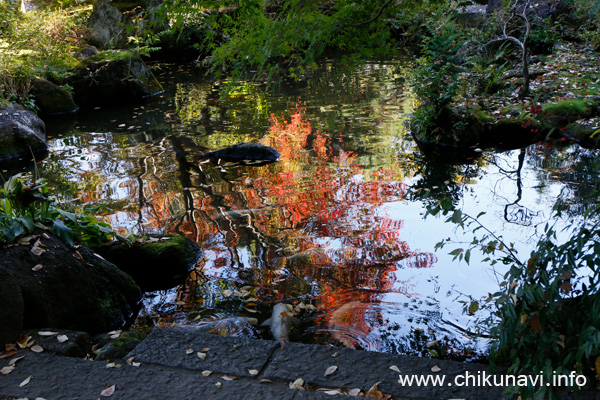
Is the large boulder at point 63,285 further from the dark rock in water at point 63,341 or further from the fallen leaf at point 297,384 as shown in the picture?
the fallen leaf at point 297,384

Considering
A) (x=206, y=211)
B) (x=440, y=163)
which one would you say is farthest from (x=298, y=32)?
(x=440, y=163)

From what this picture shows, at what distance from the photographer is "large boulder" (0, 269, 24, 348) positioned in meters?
3.42

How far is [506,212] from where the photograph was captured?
6.21 meters

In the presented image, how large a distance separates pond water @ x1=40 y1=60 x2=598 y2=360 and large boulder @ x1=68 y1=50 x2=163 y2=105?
235 centimetres

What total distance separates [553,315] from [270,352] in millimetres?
1637

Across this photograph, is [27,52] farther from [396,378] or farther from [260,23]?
[396,378]

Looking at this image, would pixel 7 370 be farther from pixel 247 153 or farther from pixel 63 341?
pixel 247 153

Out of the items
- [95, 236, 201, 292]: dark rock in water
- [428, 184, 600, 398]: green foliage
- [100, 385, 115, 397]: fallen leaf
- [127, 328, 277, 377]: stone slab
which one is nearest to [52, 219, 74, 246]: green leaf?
[95, 236, 201, 292]: dark rock in water

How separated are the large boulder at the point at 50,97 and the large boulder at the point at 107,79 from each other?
2.38ft

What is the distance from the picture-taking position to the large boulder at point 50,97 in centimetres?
1299

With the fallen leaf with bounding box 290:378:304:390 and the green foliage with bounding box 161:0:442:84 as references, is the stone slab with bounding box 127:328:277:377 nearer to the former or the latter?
the fallen leaf with bounding box 290:378:304:390

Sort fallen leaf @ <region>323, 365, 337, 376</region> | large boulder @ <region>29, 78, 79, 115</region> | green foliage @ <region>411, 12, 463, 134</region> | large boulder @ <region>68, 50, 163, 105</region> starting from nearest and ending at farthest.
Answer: fallen leaf @ <region>323, 365, 337, 376</region>, green foliage @ <region>411, 12, 463, 134</region>, large boulder @ <region>29, 78, 79, 115</region>, large boulder @ <region>68, 50, 163, 105</region>

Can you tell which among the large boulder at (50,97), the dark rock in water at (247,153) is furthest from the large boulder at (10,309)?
the large boulder at (50,97)

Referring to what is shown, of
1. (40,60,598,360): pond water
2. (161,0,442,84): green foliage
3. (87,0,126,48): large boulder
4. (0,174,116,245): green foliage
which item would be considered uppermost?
(87,0,126,48): large boulder
